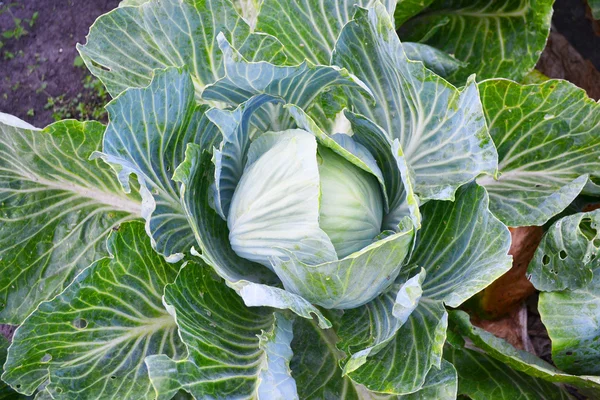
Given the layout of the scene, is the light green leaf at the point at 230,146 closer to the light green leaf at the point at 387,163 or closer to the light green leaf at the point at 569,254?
the light green leaf at the point at 387,163

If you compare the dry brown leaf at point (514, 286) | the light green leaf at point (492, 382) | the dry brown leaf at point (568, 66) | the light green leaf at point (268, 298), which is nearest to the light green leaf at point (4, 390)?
the light green leaf at point (268, 298)

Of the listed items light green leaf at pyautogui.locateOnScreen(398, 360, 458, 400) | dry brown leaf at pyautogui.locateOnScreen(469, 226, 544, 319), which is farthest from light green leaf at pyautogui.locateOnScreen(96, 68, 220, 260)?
dry brown leaf at pyautogui.locateOnScreen(469, 226, 544, 319)

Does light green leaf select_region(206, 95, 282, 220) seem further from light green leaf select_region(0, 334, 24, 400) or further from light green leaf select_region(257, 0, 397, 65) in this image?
light green leaf select_region(0, 334, 24, 400)

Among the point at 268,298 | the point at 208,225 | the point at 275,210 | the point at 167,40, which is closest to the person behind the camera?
the point at 268,298

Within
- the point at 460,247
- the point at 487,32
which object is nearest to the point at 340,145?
the point at 460,247

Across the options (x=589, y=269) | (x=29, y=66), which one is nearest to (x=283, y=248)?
(x=589, y=269)

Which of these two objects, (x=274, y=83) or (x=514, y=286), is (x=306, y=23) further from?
(x=514, y=286)
